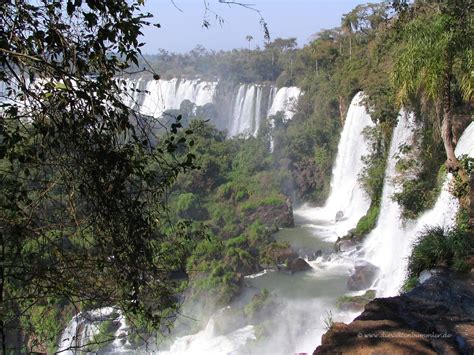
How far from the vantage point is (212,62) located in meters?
48.3

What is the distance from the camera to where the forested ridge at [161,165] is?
75.7 inches

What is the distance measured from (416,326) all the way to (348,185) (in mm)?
16509

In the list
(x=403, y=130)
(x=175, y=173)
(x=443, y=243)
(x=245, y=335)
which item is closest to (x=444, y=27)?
(x=443, y=243)

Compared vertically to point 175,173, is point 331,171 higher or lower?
lower

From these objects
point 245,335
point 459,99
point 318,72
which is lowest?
point 245,335

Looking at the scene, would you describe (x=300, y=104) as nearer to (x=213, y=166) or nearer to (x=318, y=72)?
(x=318, y=72)

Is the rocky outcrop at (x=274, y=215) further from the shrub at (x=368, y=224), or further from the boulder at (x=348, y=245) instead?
the shrub at (x=368, y=224)

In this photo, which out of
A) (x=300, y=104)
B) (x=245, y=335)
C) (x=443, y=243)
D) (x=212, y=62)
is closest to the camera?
(x=443, y=243)

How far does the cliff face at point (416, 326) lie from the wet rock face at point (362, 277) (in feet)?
21.7

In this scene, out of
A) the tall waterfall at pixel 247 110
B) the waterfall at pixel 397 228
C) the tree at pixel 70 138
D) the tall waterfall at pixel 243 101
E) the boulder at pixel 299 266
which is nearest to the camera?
the tree at pixel 70 138

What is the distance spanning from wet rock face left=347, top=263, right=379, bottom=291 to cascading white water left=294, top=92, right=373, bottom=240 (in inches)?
194

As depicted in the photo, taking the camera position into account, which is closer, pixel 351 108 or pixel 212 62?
pixel 351 108

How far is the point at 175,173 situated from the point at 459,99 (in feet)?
31.9

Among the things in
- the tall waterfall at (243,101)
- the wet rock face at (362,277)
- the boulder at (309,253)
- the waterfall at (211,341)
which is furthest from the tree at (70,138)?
the tall waterfall at (243,101)
